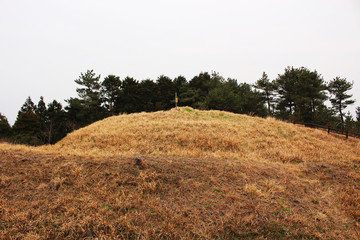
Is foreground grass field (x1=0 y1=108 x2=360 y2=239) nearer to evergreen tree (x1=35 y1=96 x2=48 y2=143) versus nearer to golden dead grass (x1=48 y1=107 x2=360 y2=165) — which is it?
golden dead grass (x1=48 y1=107 x2=360 y2=165)

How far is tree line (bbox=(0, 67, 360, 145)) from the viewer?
2992 centimetres

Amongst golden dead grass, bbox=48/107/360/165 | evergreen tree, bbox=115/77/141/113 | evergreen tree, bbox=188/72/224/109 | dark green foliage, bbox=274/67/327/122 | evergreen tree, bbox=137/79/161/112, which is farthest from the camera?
evergreen tree, bbox=188/72/224/109

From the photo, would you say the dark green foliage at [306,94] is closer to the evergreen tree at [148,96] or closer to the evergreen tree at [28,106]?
the evergreen tree at [148,96]

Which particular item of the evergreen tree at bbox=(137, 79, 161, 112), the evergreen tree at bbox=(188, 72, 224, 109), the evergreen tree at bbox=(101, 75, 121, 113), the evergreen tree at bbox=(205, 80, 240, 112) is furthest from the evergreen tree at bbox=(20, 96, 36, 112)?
the evergreen tree at bbox=(205, 80, 240, 112)

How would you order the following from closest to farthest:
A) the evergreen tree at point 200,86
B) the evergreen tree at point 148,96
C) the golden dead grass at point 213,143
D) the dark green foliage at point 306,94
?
the golden dead grass at point 213,143, the dark green foliage at point 306,94, the evergreen tree at point 148,96, the evergreen tree at point 200,86

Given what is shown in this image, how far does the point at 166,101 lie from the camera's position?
39.1 m

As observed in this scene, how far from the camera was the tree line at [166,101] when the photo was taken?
29922 mm

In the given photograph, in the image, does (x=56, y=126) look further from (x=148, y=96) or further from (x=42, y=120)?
(x=148, y=96)

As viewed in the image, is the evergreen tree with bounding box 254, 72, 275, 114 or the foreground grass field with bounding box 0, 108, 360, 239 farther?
the evergreen tree with bounding box 254, 72, 275, 114

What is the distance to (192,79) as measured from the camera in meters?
43.2

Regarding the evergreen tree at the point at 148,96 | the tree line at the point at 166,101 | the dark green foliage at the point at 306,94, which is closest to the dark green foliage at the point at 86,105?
the tree line at the point at 166,101

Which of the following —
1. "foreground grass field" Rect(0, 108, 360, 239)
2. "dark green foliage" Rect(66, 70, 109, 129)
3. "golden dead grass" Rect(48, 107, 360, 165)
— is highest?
"dark green foliage" Rect(66, 70, 109, 129)

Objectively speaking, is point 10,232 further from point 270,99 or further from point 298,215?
point 270,99

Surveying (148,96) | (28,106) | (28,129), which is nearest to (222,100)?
(148,96)
